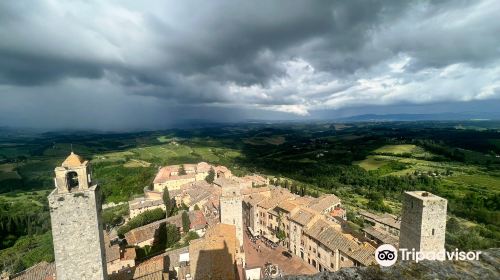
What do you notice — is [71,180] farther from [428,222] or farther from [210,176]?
[210,176]

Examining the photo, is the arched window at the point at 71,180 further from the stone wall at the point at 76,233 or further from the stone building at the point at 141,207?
the stone building at the point at 141,207

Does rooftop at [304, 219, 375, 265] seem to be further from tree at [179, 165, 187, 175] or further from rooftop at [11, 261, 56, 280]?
tree at [179, 165, 187, 175]

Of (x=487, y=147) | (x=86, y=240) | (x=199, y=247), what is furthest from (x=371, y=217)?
(x=487, y=147)

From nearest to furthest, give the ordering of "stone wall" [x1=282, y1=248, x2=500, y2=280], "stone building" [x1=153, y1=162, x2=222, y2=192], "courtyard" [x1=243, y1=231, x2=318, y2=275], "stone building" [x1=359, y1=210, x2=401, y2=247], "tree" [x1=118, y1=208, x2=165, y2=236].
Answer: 1. "stone wall" [x1=282, y1=248, x2=500, y2=280]
2. "courtyard" [x1=243, y1=231, x2=318, y2=275]
3. "stone building" [x1=359, y1=210, x2=401, y2=247]
4. "tree" [x1=118, y1=208, x2=165, y2=236]
5. "stone building" [x1=153, y1=162, x2=222, y2=192]

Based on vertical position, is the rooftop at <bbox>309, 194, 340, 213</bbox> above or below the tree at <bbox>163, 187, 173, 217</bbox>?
above

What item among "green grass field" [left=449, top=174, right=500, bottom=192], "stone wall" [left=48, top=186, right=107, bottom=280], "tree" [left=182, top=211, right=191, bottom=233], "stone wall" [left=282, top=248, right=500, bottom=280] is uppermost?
"stone wall" [left=282, top=248, right=500, bottom=280]

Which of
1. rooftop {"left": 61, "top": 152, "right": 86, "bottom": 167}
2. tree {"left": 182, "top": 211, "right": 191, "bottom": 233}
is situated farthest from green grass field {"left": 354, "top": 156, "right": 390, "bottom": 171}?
rooftop {"left": 61, "top": 152, "right": 86, "bottom": 167}

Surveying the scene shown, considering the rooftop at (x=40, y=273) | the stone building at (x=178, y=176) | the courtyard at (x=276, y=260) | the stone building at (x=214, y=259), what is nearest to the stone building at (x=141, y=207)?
the stone building at (x=178, y=176)

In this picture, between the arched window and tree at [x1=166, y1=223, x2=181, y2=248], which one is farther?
tree at [x1=166, y1=223, x2=181, y2=248]

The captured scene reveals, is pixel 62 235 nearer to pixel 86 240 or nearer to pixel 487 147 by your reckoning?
pixel 86 240
